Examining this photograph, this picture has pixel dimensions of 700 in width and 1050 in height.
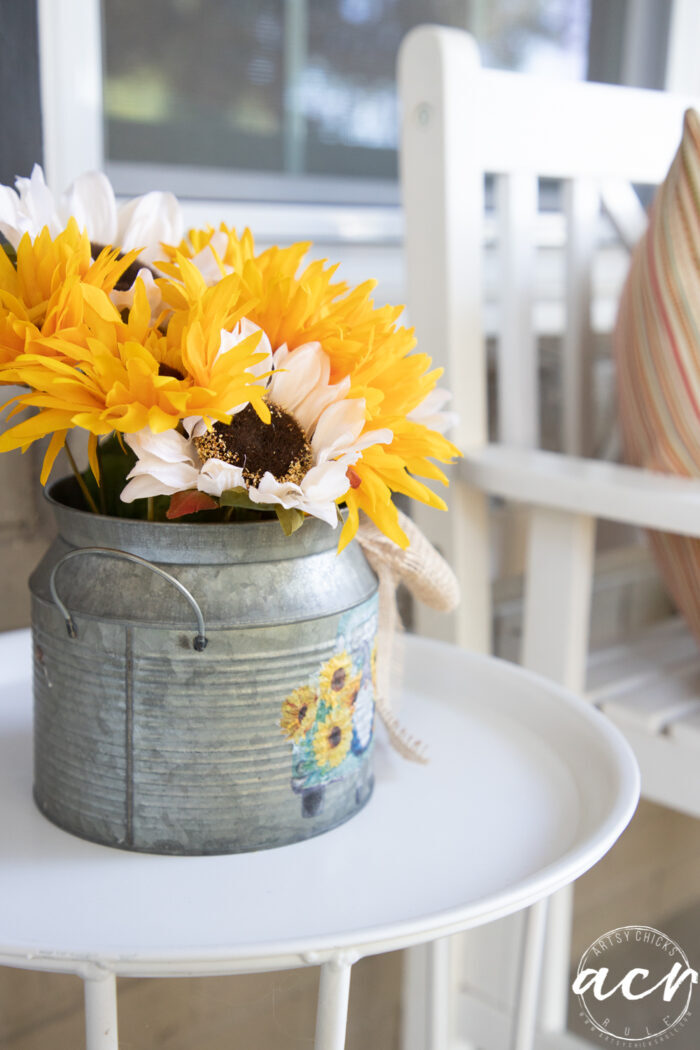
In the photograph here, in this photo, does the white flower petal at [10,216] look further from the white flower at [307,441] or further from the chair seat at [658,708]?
the chair seat at [658,708]

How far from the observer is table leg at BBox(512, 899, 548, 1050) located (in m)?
0.78

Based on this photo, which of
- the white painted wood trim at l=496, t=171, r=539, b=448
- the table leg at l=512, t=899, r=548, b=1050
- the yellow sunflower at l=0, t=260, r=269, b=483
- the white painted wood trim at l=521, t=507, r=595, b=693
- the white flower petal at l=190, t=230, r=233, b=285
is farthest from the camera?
the white painted wood trim at l=496, t=171, r=539, b=448

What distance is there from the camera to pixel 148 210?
1.92 ft

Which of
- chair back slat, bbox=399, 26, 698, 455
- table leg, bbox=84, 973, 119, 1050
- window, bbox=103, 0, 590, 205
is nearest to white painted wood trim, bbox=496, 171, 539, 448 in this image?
chair back slat, bbox=399, 26, 698, 455

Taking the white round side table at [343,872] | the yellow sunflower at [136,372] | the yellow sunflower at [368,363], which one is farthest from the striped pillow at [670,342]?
the yellow sunflower at [136,372]

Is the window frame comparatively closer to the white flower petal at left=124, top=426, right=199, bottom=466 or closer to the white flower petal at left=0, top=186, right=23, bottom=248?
the white flower petal at left=0, top=186, right=23, bottom=248

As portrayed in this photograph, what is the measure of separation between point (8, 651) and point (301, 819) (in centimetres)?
33

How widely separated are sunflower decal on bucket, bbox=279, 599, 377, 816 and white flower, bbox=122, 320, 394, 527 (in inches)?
3.5

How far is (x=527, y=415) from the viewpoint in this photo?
104 cm

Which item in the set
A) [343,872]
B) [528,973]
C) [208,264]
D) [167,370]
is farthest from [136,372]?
[528,973]

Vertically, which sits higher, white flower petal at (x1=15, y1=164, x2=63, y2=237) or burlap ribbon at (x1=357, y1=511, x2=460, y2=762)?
white flower petal at (x1=15, y1=164, x2=63, y2=237)

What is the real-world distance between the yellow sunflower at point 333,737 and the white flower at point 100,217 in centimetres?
23

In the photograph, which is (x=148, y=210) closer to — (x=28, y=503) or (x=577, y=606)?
(x=28, y=503)

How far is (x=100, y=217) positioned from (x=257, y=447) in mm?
189
